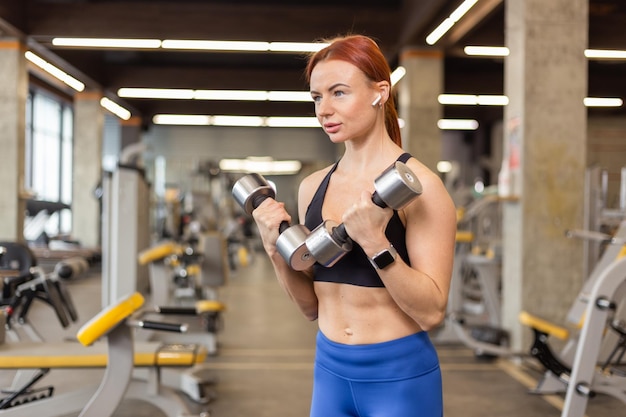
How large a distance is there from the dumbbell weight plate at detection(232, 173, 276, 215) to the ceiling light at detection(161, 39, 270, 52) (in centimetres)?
847

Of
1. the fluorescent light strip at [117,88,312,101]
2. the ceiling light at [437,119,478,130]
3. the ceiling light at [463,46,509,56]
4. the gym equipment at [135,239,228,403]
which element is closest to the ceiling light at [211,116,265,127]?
the fluorescent light strip at [117,88,312,101]

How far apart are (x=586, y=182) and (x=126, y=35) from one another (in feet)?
21.2

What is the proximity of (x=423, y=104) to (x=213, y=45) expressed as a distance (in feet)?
9.83

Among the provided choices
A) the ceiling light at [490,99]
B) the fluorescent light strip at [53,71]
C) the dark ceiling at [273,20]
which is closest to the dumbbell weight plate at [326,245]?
the dark ceiling at [273,20]

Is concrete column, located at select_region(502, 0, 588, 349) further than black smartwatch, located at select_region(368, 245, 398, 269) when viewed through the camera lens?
Yes

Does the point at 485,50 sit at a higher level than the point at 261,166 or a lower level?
higher

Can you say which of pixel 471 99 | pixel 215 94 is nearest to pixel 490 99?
pixel 471 99

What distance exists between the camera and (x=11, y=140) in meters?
9.30

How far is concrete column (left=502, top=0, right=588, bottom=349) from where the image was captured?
503cm

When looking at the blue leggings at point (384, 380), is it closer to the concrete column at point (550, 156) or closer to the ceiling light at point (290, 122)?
the concrete column at point (550, 156)

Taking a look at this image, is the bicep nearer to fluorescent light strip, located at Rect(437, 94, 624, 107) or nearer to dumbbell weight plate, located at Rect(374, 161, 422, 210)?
dumbbell weight plate, located at Rect(374, 161, 422, 210)

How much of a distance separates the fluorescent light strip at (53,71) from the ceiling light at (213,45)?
203 cm

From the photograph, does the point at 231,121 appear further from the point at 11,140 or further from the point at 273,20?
the point at 11,140

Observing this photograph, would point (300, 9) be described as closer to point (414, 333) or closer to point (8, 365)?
point (8, 365)
